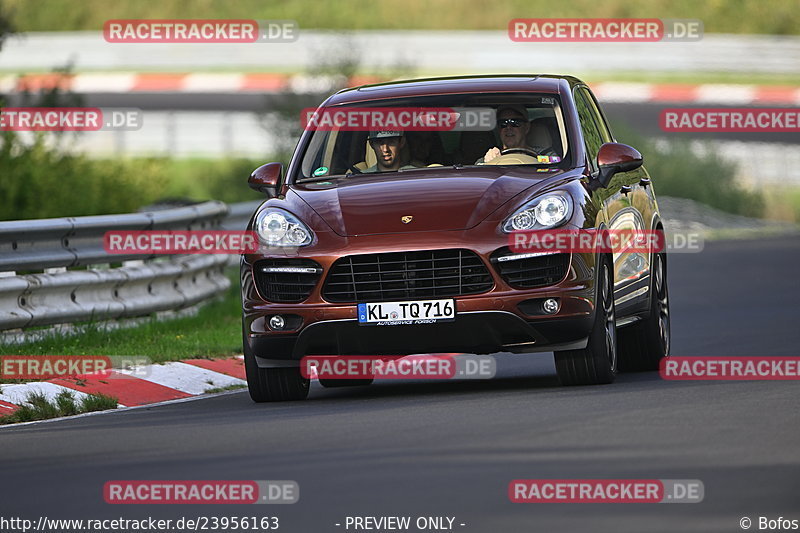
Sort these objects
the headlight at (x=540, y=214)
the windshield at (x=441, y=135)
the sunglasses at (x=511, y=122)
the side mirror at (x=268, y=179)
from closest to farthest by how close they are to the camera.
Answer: the headlight at (x=540, y=214) < the side mirror at (x=268, y=179) < the windshield at (x=441, y=135) < the sunglasses at (x=511, y=122)

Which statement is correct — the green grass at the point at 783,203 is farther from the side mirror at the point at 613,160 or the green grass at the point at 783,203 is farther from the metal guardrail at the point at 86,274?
the side mirror at the point at 613,160

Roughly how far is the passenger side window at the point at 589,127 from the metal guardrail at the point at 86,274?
3765 millimetres

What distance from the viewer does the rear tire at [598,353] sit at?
10.7 meters

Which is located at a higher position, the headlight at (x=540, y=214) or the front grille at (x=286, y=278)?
the headlight at (x=540, y=214)

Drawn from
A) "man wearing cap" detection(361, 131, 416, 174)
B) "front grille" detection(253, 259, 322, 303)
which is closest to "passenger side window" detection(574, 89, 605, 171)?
"man wearing cap" detection(361, 131, 416, 174)

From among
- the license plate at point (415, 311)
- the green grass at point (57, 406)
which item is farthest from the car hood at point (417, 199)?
the green grass at point (57, 406)

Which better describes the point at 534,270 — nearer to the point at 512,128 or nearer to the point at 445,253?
the point at 445,253

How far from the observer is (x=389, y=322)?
34.4ft

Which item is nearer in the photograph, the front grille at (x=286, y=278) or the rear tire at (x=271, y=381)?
the front grille at (x=286, y=278)

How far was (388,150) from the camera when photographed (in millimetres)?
11773

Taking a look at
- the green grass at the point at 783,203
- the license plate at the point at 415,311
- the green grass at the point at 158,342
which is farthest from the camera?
the green grass at the point at 783,203

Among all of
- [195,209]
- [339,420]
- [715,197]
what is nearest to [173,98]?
[715,197]

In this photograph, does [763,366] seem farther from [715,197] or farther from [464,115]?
[715,197]

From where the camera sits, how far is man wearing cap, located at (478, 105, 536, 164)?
1172 cm
